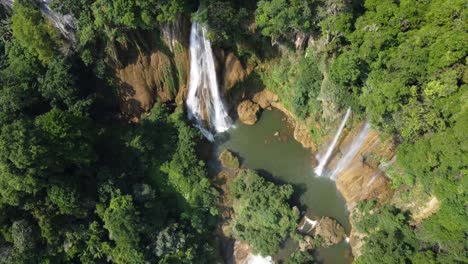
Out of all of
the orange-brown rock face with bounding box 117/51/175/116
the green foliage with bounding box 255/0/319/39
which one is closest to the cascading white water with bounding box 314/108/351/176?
the green foliage with bounding box 255/0/319/39

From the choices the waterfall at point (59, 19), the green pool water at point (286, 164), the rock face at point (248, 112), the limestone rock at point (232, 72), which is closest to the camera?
the waterfall at point (59, 19)

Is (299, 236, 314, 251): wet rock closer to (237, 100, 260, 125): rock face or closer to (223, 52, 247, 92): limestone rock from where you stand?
(237, 100, 260, 125): rock face

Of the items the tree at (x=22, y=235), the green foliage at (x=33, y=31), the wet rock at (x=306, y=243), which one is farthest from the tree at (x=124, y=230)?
the green foliage at (x=33, y=31)

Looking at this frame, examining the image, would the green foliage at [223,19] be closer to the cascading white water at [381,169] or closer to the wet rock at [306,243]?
the cascading white water at [381,169]

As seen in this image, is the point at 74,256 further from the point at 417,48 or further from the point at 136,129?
the point at 417,48

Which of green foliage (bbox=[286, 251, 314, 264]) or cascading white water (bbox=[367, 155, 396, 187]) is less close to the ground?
cascading white water (bbox=[367, 155, 396, 187])

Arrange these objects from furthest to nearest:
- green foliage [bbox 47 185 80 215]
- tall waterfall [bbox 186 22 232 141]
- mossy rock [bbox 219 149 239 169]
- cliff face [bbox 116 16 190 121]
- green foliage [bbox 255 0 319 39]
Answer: mossy rock [bbox 219 149 239 169] → tall waterfall [bbox 186 22 232 141] → cliff face [bbox 116 16 190 121] → green foliage [bbox 47 185 80 215] → green foliage [bbox 255 0 319 39]
